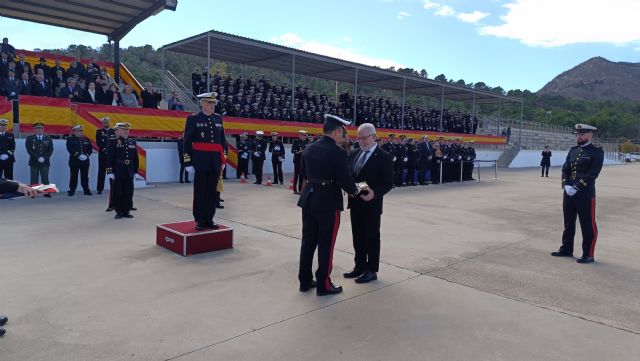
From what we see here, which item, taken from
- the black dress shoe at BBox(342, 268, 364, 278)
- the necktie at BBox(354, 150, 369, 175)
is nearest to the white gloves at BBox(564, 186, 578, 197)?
the necktie at BBox(354, 150, 369, 175)

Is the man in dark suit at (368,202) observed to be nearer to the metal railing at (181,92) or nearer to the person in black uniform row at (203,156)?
the person in black uniform row at (203,156)

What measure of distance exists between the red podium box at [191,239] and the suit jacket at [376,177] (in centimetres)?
196

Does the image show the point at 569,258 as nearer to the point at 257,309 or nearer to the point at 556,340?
the point at 556,340

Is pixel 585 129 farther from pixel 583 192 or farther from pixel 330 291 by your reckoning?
pixel 330 291

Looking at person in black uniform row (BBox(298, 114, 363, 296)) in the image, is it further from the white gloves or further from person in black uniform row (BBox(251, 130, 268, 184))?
person in black uniform row (BBox(251, 130, 268, 184))

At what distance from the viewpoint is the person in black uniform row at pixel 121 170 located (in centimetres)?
787

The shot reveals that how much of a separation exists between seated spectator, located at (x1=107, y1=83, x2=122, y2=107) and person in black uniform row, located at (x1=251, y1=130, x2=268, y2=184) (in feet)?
14.6

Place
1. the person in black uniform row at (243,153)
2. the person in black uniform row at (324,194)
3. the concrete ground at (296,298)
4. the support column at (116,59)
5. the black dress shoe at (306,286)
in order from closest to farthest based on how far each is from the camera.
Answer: the concrete ground at (296,298)
the person in black uniform row at (324,194)
the black dress shoe at (306,286)
the person in black uniform row at (243,153)
the support column at (116,59)

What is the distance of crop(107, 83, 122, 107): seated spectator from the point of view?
44.2 ft

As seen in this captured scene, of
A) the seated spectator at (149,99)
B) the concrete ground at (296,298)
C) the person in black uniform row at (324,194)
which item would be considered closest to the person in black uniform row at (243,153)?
the seated spectator at (149,99)

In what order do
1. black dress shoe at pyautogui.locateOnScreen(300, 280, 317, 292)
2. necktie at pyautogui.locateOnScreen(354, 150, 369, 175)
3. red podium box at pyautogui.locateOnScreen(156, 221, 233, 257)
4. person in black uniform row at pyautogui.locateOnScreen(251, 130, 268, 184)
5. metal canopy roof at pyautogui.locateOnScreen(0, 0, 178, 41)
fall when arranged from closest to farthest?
black dress shoe at pyautogui.locateOnScreen(300, 280, 317, 292) → necktie at pyautogui.locateOnScreen(354, 150, 369, 175) → red podium box at pyautogui.locateOnScreen(156, 221, 233, 257) → metal canopy roof at pyautogui.locateOnScreen(0, 0, 178, 41) → person in black uniform row at pyautogui.locateOnScreen(251, 130, 268, 184)

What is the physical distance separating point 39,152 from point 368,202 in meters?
9.12

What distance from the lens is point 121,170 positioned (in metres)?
8.06

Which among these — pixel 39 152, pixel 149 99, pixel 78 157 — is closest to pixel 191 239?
pixel 78 157
